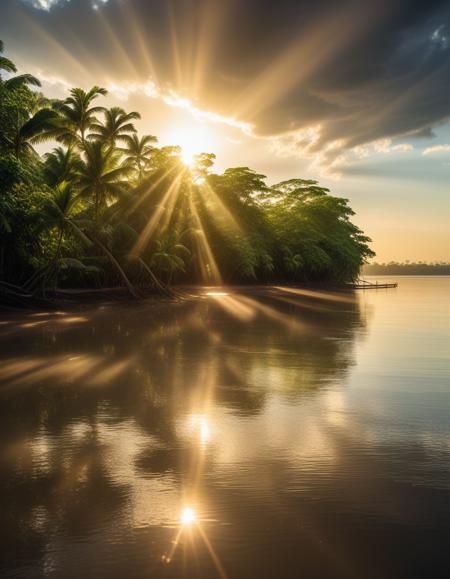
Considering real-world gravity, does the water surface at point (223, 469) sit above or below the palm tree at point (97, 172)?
below

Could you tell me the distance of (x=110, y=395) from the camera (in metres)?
9.14

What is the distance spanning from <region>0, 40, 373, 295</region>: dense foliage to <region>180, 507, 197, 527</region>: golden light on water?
22822mm

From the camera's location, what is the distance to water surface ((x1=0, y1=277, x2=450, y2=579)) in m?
3.72

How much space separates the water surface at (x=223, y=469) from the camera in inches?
146

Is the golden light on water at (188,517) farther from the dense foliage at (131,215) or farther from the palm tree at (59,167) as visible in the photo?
the palm tree at (59,167)

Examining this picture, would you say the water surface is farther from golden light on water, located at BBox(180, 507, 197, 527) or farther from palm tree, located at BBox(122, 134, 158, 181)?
palm tree, located at BBox(122, 134, 158, 181)

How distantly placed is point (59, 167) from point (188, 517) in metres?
42.1

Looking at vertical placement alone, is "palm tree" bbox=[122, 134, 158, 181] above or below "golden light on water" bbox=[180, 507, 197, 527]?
above

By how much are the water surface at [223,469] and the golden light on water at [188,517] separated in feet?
0.06

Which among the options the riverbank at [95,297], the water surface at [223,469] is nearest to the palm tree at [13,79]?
the riverbank at [95,297]

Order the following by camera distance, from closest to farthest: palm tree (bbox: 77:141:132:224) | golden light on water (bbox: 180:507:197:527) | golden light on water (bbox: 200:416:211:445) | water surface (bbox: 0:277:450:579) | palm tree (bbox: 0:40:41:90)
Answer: water surface (bbox: 0:277:450:579) → golden light on water (bbox: 180:507:197:527) → golden light on water (bbox: 200:416:211:445) → palm tree (bbox: 0:40:41:90) → palm tree (bbox: 77:141:132:224)

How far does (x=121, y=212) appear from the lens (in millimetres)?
46344

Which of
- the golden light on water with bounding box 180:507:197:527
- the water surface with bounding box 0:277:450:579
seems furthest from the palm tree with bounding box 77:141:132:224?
the golden light on water with bounding box 180:507:197:527

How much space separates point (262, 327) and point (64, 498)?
17.5 m
